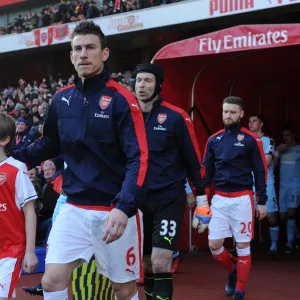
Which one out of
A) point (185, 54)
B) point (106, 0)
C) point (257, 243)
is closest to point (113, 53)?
point (106, 0)

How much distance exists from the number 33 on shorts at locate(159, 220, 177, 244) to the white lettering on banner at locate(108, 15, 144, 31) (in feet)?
51.6

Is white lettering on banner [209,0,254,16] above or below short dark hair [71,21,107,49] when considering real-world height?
above

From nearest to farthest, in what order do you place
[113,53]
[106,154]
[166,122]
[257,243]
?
[106,154] → [166,122] → [257,243] → [113,53]

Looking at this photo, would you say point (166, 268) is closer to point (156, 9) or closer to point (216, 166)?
point (216, 166)

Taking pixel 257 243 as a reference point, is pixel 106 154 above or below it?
above

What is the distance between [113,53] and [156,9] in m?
5.81

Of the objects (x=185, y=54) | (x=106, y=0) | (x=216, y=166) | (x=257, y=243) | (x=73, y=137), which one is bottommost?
(x=257, y=243)

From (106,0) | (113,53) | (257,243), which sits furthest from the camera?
(113,53)

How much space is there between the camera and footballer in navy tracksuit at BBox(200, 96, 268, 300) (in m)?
6.55

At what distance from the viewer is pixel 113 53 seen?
25328 millimetres

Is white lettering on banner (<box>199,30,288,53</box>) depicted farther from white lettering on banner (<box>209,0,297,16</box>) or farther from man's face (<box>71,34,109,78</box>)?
white lettering on banner (<box>209,0,297,16</box>)

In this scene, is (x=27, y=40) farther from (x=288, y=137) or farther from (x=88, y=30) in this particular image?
(x=88, y=30)

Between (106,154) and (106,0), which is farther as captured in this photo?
(106,0)

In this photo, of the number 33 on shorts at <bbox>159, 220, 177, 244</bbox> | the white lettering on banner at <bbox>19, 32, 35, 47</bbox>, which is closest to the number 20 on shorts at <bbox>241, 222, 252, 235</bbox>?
the number 33 on shorts at <bbox>159, 220, 177, 244</bbox>
